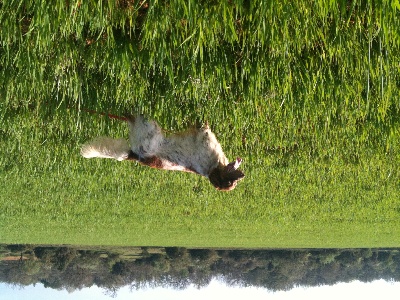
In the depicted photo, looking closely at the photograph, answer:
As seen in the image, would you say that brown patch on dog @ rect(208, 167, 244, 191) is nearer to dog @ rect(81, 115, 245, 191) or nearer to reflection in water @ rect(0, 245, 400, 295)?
dog @ rect(81, 115, 245, 191)

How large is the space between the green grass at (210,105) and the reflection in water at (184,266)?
11.5ft

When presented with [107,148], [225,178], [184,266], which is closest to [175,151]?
[225,178]

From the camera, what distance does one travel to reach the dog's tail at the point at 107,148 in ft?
11.8

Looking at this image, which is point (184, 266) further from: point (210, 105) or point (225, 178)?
point (225, 178)

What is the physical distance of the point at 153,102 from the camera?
3.94 meters

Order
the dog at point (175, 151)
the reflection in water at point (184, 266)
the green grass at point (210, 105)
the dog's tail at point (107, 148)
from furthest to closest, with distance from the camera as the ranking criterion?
the reflection in water at point (184, 266) → the dog's tail at point (107, 148) → the dog at point (175, 151) → the green grass at point (210, 105)

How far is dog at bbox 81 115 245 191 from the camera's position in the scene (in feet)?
10.9

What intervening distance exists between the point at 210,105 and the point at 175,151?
666mm

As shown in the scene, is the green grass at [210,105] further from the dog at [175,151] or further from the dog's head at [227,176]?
the dog's head at [227,176]

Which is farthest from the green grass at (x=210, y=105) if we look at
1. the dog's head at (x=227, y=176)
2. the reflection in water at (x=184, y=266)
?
the reflection in water at (x=184, y=266)

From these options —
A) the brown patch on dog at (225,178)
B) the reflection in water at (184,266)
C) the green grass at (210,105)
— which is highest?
the reflection in water at (184,266)

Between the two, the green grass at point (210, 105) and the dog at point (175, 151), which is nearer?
the green grass at point (210, 105)

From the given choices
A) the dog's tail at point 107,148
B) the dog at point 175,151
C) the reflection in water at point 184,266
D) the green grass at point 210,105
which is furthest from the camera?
the reflection in water at point 184,266

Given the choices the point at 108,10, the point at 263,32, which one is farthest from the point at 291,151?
the point at 108,10
